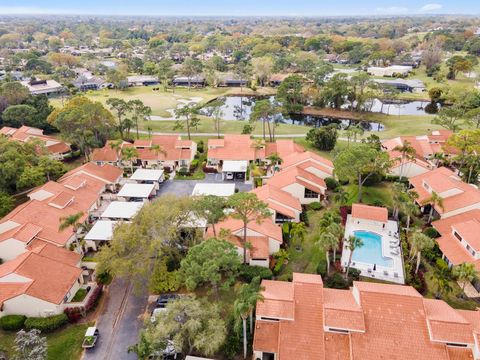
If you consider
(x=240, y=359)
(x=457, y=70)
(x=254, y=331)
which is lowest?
(x=240, y=359)

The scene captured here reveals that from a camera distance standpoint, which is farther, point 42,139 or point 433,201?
point 42,139

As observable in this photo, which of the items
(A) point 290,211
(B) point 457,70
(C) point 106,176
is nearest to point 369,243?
(A) point 290,211

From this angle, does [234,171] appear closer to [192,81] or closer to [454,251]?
[454,251]

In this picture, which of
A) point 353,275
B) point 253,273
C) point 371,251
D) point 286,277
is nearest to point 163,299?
point 253,273

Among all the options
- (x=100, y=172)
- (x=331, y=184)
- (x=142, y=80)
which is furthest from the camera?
(x=142, y=80)

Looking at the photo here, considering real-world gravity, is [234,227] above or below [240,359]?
above

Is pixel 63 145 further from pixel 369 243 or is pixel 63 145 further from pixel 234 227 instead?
pixel 369 243

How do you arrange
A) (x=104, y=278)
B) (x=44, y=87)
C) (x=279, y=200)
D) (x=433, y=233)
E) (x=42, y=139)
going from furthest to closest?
(x=44, y=87) → (x=42, y=139) → (x=279, y=200) → (x=433, y=233) → (x=104, y=278)
